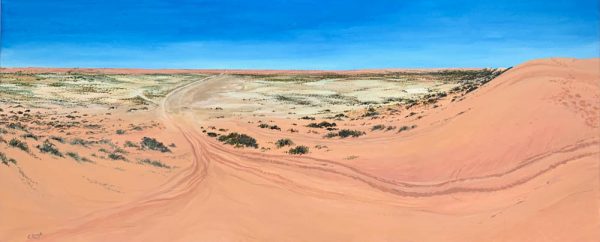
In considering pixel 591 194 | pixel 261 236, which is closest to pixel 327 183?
pixel 261 236

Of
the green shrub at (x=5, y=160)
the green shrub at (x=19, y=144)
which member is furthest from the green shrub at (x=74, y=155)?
the green shrub at (x=5, y=160)

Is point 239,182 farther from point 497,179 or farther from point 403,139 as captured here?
point 403,139

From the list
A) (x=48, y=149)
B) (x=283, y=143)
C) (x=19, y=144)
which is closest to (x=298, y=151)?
(x=283, y=143)

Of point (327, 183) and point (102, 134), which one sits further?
point (102, 134)

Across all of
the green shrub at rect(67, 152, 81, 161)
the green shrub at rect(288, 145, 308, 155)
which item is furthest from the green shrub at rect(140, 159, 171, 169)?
the green shrub at rect(288, 145, 308, 155)

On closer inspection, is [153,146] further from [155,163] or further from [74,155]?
[74,155]

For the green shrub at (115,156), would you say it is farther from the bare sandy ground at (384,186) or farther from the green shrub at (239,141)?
the green shrub at (239,141)

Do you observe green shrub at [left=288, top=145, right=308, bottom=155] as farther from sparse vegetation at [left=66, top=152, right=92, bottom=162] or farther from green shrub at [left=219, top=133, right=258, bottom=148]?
sparse vegetation at [left=66, top=152, right=92, bottom=162]
